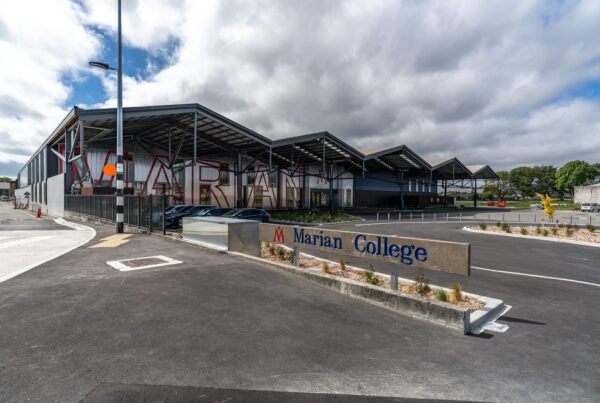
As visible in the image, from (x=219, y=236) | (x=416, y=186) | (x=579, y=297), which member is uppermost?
(x=416, y=186)

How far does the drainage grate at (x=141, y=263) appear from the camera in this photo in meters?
8.61

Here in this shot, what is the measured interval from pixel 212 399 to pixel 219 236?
8.41 metres

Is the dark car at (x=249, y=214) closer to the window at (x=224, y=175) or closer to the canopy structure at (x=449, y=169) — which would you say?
the window at (x=224, y=175)

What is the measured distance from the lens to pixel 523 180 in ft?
413

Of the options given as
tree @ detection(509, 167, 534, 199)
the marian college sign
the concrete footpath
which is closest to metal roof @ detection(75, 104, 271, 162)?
the concrete footpath

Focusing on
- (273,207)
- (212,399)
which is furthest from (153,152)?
(212,399)

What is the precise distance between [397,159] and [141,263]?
4690cm

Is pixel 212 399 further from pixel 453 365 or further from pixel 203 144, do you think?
pixel 203 144

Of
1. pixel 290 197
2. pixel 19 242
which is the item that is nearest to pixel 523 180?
pixel 290 197

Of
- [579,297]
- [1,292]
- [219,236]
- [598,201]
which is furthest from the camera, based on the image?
[598,201]

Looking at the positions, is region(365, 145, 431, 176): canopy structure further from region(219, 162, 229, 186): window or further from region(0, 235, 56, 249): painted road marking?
region(0, 235, 56, 249): painted road marking

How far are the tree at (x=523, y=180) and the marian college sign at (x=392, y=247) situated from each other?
481 feet

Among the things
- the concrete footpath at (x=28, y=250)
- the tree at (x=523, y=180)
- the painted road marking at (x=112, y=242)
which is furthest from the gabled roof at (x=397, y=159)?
the tree at (x=523, y=180)

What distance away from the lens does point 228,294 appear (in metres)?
6.38
